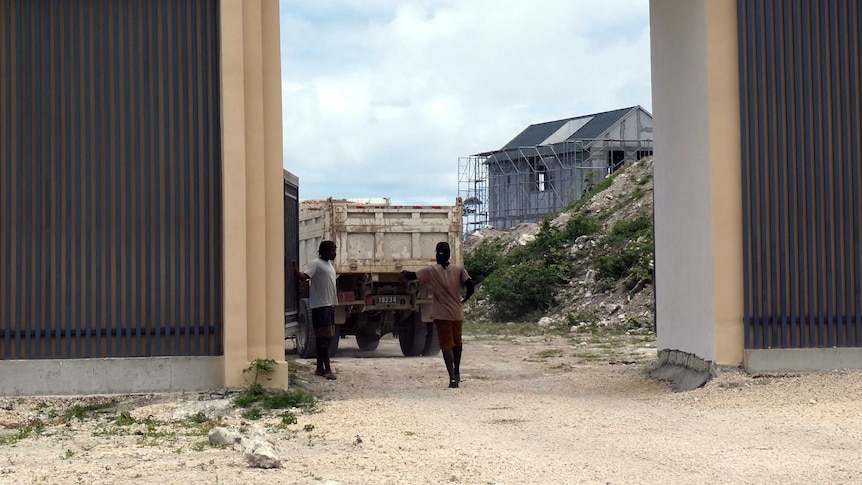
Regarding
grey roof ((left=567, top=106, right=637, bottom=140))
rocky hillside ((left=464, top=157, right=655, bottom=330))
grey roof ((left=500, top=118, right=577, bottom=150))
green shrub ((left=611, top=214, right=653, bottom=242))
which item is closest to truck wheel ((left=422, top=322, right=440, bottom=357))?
rocky hillside ((left=464, top=157, right=655, bottom=330))

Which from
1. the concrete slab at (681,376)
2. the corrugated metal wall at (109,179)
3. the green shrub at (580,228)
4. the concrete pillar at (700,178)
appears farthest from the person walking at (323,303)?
the green shrub at (580,228)

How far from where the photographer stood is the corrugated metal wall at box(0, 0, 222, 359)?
37.1ft

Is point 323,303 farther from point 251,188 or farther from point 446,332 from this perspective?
point 251,188

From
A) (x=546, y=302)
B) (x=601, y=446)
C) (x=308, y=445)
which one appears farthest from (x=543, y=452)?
(x=546, y=302)

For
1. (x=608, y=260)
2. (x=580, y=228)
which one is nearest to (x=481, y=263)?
(x=580, y=228)

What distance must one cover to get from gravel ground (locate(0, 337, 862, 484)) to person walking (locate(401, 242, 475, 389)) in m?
0.40

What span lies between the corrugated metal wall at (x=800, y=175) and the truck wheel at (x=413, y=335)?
26.1ft

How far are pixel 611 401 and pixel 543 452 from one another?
367 cm

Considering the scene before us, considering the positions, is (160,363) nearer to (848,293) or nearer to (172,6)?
(172,6)

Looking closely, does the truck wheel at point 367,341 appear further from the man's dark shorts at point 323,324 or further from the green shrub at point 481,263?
the green shrub at point 481,263

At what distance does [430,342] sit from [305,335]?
2171 mm

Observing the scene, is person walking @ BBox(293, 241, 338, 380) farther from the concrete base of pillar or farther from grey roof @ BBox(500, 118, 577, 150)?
grey roof @ BBox(500, 118, 577, 150)

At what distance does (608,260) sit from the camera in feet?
98.6

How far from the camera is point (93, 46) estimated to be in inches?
453
